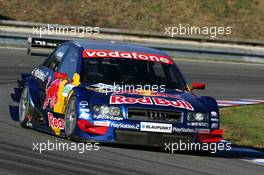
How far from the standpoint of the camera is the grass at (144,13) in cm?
3481

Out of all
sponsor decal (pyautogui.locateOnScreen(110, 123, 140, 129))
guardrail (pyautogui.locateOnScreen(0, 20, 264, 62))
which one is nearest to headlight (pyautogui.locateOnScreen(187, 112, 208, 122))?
sponsor decal (pyautogui.locateOnScreen(110, 123, 140, 129))

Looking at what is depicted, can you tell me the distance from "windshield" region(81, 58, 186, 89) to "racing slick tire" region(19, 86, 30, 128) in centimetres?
119

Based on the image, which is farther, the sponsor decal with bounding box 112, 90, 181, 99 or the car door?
the car door

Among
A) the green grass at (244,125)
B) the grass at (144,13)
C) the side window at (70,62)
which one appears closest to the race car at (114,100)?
the side window at (70,62)

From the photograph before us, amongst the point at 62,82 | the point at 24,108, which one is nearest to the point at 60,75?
the point at 62,82

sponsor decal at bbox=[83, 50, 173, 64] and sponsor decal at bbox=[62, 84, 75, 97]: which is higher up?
sponsor decal at bbox=[83, 50, 173, 64]

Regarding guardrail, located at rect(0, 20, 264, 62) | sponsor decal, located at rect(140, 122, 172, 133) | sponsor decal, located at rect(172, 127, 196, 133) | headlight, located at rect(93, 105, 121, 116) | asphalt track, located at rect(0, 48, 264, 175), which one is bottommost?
guardrail, located at rect(0, 20, 264, 62)

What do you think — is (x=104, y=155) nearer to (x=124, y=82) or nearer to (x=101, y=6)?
(x=124, y=82)

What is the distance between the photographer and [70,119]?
1045 cm

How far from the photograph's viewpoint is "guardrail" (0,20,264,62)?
27.4 m

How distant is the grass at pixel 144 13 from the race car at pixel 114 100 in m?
22.4

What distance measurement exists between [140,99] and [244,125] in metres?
4.55

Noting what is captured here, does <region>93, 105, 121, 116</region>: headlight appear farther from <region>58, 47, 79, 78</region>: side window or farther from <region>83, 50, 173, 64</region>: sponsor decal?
<region>83, 50, 173, 64</region>: sponsor decal

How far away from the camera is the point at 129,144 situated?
400 inches
